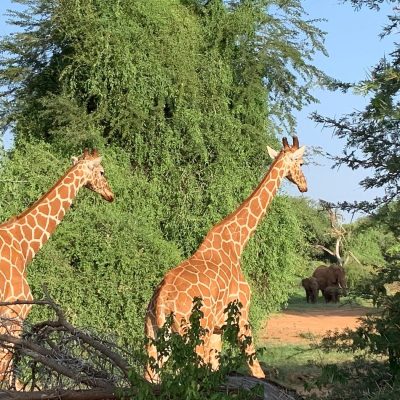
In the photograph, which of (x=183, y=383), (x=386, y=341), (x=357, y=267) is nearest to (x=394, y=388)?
(x=386, y=341)

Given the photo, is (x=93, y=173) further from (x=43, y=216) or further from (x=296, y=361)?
(x=296, y=361)

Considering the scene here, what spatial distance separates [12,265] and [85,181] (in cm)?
183

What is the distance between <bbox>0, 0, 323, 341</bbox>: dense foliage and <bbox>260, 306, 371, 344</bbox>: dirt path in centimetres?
336

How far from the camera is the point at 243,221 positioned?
369 inches

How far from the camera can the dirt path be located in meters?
Result: 17.8

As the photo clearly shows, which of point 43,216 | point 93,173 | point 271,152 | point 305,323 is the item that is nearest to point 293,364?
point 271,152

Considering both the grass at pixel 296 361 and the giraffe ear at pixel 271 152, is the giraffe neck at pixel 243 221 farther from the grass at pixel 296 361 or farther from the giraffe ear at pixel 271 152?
the grass at pixel 296 361

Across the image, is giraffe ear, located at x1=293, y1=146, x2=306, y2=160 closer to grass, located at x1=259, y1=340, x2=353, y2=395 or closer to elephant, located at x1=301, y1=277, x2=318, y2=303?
grass, located at x1=259, y1=340, x2=353, y2=395

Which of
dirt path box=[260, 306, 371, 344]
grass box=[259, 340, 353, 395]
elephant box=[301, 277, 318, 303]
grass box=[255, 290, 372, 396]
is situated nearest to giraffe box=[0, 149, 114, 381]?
grass box=[255, 290, 372, 396]

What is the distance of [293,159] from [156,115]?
4.29 meters

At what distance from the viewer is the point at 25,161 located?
Result: 12766mm

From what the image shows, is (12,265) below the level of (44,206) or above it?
below

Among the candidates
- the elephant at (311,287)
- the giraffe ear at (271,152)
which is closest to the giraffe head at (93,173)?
the giraffe ear at (271,152)

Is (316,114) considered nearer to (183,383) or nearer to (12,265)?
(12,265)
